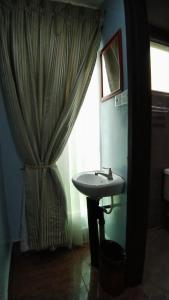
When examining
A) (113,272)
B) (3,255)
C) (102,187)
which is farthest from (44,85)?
(113,272)

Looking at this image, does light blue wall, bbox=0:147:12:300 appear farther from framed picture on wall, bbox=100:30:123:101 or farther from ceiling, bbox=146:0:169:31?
ceiling, bbox=146:0:169:31

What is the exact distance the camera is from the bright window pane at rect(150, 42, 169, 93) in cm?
172

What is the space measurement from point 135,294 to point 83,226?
0.73 m

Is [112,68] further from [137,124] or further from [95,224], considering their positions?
[95,224]

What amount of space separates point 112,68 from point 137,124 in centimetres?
62

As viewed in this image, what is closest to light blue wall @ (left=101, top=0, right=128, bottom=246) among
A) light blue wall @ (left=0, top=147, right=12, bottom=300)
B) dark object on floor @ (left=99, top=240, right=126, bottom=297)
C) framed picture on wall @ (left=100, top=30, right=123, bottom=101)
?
framed picture on wall @ (left=100, top=30, right=123, bottom=101)

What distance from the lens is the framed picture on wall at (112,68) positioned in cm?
130

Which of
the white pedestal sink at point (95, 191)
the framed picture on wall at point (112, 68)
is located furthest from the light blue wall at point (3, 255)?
the framed picture on wall at point (112, 68)

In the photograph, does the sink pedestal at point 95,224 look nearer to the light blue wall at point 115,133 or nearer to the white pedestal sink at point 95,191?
the white pedestal sink at point 95,191

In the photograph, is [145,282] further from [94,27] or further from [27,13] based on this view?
[27,13]

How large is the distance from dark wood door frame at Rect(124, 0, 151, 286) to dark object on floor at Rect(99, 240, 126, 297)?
8 cm

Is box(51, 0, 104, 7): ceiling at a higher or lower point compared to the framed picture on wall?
higher

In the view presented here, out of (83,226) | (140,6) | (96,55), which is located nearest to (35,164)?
(83,226)

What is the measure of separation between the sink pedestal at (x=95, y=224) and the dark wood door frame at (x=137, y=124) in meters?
0.25
